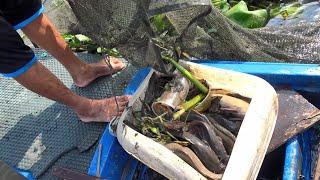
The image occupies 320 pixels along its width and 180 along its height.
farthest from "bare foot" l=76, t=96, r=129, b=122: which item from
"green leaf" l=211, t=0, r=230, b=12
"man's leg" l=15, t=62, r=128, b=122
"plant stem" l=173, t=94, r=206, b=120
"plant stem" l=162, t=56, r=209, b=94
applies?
"green leaf" l=211, t=0, r=230, b=12

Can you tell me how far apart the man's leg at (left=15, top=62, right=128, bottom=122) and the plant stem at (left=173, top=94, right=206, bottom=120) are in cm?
49

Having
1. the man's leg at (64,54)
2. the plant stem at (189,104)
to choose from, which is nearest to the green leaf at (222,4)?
the man's leg at (64,54)

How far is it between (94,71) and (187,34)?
878mm

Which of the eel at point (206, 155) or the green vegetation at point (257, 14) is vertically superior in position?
the eel at point (206, 155)

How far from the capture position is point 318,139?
2.83 meters

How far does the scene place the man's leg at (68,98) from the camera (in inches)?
115

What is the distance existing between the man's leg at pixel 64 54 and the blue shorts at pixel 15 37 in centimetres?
7

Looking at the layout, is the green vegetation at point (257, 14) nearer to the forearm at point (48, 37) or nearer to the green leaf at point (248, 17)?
the green leaf at point (248, 17)

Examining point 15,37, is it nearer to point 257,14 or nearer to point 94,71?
point 94,71

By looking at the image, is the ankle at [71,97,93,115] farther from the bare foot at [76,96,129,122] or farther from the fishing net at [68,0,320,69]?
the fishing net at [68,0,320,69]

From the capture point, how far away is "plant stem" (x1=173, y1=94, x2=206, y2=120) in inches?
97.7

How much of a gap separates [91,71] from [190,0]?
3.64 feet

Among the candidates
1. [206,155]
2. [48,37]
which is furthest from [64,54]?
[206,155]

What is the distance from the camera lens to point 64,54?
3299 mm
